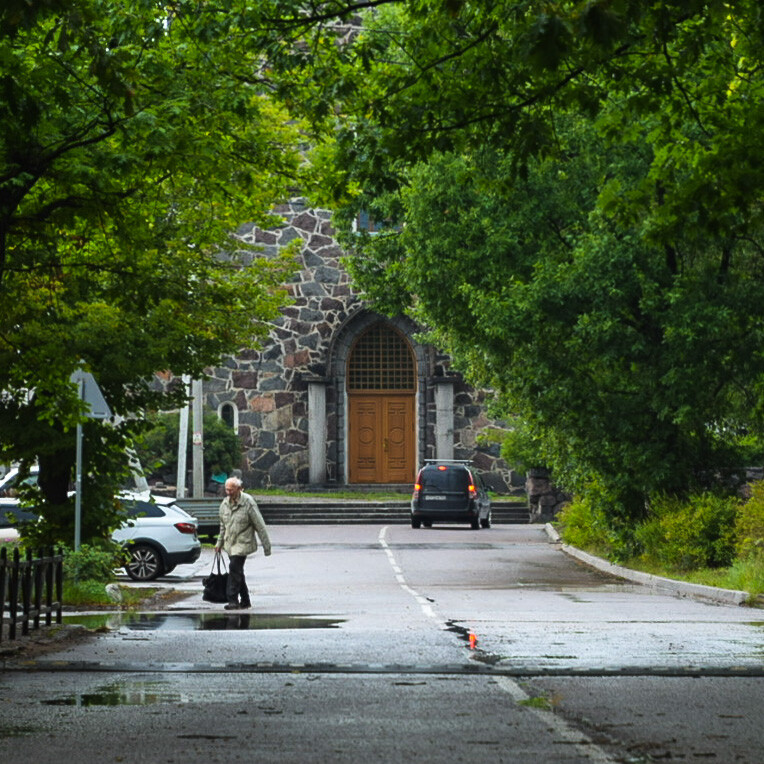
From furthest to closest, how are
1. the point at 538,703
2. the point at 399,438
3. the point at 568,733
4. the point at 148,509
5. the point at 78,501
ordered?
the point at 399,438 → the point at 148,509 → the point at 78,501 → the point at 538,703 → the point at 568,733

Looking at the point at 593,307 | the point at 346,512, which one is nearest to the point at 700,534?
the point at 593,307

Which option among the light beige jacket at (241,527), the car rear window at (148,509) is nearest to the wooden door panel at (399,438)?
the car rear window at (148,509)

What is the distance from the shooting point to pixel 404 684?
33.5 feet

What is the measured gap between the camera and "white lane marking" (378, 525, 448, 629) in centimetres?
1623

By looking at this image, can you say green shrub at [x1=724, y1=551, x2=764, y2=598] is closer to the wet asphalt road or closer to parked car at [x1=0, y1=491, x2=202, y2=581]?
the wet asphalt road

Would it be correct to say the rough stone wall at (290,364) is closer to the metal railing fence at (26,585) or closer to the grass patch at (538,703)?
the metal railing fence at (26,585)

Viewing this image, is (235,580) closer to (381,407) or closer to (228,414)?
(228,414)

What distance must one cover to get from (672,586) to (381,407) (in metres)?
27.5

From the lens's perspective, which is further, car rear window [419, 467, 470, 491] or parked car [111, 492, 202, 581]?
car rear window [419, 467, 470, 491]

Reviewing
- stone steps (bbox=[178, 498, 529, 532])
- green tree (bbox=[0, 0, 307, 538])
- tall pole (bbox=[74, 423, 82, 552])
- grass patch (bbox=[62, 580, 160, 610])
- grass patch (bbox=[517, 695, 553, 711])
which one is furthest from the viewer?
stone steps (bbox=[178, 498, 529, 532])

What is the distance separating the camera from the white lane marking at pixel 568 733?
23.9 feet

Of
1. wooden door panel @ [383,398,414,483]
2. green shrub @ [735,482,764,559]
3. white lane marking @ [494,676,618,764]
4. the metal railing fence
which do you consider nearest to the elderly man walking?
the metal railing fence

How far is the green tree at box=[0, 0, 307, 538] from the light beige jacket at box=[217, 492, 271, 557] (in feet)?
7.14

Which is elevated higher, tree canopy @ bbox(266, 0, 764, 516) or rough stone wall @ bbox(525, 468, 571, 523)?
tree canopy @ bbox(266, 0, 764, 516)
